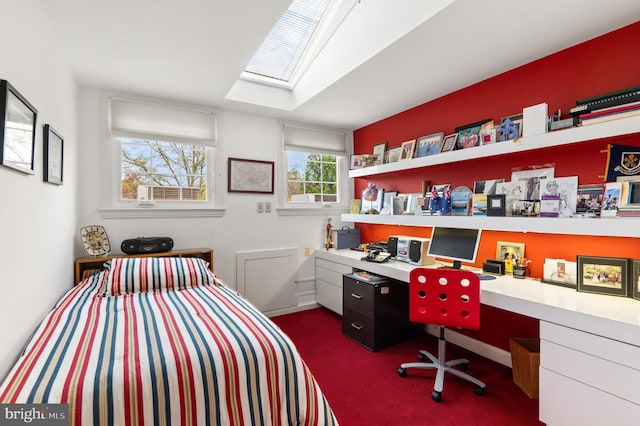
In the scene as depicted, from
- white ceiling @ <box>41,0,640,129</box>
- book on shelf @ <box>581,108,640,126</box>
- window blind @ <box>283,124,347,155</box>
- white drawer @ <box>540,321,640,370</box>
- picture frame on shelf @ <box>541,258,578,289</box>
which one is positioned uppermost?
white ceiling @ <box>41,0,640,129</box>

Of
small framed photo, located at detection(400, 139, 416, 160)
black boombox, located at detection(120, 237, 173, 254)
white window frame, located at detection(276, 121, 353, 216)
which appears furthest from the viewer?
white window frame, located at detection(276, 121, 353, 216)

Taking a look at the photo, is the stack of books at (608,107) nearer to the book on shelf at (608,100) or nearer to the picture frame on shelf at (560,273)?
the book on shelf at (608,100)

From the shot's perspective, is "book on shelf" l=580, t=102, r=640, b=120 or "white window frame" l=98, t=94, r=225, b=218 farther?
"white window frame" l=98, t=94, r=225, b=218

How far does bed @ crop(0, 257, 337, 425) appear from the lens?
107 centimetres

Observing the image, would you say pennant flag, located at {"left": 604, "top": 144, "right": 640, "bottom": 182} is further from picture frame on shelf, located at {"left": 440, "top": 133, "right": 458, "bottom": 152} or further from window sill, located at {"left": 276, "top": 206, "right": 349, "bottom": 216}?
window sill, located at {"left": 276, "top": 206, "right": 349, "bottom": 216}

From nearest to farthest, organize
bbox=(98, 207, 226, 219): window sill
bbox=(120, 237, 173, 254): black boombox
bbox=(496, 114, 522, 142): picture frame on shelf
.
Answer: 1. bbox=(496, 114, 522, 142): picture frame on shelf
2. bbox=(120, 237, 173, 254): black boombox
3. bbox=(98, 207, 226, 219): window sill

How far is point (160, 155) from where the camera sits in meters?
3.10

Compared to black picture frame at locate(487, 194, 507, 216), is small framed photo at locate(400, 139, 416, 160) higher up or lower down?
higher up

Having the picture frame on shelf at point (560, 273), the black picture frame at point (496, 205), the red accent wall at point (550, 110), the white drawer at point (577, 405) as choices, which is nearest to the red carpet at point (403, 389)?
the white drawer at point (577, 405)

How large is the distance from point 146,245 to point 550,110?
3.44 metres

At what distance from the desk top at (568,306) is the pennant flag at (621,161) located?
2.43 feet

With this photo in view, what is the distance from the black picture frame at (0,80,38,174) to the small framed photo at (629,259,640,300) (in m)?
3.15

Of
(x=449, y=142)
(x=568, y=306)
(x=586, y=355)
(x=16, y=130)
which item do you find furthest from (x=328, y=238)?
(x=16, y=130)

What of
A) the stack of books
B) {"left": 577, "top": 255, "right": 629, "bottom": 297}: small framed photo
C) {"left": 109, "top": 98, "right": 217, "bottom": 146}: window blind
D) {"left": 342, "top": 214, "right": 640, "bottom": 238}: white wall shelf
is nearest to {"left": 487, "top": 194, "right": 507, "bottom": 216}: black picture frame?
{"left": 342, "top": 214, "right": 640, "bottom": 238}: white wall shelf
